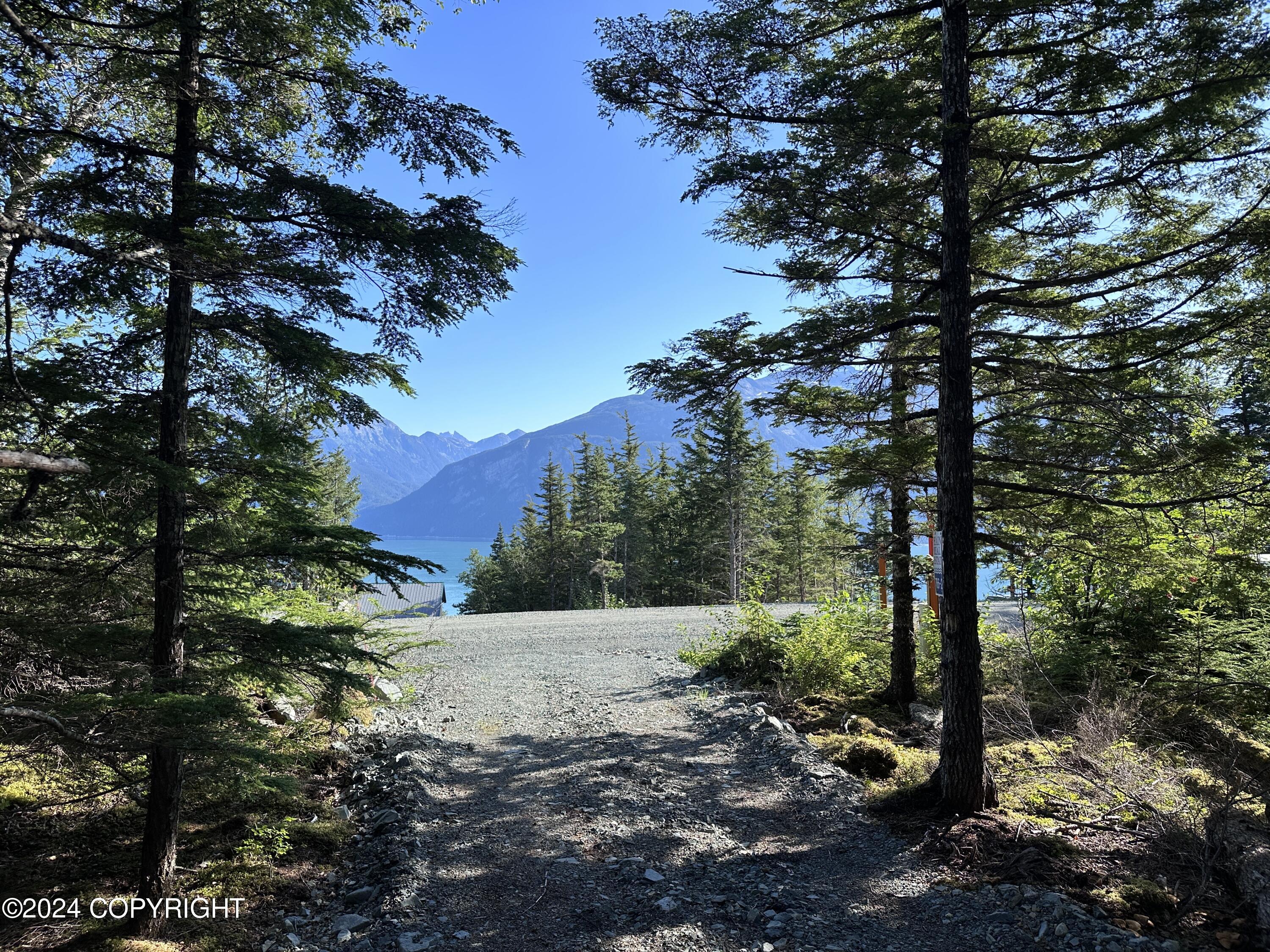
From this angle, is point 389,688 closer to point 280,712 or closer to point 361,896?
point 280,712

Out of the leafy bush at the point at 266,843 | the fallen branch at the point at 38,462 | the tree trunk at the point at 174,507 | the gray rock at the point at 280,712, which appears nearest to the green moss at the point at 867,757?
the leafy bush at the point at 266,843

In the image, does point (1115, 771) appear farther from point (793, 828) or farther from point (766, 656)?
point (766, 656)

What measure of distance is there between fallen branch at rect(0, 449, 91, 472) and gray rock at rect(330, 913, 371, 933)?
11.5 feet

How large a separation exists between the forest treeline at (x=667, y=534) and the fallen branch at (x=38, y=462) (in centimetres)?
2480

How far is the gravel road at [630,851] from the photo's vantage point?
165 inches

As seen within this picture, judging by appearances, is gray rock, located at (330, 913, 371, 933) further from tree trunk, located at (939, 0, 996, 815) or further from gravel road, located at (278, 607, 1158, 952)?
tree trunk, located at (939, 0, 996, 815)

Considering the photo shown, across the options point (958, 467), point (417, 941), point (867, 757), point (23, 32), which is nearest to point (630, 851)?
point (417, 941)

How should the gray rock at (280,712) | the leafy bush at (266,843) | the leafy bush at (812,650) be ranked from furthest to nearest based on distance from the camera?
the leafy bush at (812,650) → the gray rock at (280,712) → the leafy bush at (266,843)

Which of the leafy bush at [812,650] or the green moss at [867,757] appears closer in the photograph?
the green moss at [867,757]

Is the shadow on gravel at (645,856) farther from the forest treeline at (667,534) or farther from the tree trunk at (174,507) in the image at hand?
the forest treeline at (667,534)

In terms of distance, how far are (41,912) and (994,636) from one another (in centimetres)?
1072

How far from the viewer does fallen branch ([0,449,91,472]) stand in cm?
273

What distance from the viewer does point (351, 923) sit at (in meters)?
4.45

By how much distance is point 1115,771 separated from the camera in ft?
17.9
